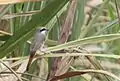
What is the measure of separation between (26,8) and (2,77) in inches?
14.5

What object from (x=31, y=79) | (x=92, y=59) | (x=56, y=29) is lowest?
(x=31, y=79)

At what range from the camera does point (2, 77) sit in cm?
146

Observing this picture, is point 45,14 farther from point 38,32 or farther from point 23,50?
point 23,50

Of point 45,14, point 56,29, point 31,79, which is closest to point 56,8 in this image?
point 45,14

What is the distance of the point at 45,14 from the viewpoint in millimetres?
1218

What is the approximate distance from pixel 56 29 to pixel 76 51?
24 centimetres

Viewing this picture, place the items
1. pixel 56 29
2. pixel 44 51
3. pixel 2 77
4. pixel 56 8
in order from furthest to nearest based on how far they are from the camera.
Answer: pixel 56 29 → pixel 2 77 → pixel 44 51 → pixel 56 8

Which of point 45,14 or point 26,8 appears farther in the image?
point 26,8

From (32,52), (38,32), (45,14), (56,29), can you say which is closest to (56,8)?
(45,14)

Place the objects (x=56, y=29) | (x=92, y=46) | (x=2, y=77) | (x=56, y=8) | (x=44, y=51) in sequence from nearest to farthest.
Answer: (x=56, y=8), (x=44, y=51), (x=2, y=77), (x=56, y=29), (x=92, y=46)

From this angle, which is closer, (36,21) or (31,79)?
(36,21)

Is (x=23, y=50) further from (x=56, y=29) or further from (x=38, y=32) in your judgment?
(x=38, y=32)

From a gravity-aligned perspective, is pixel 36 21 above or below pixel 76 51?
above

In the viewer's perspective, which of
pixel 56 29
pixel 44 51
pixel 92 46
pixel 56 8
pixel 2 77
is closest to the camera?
pixel 56 8
